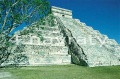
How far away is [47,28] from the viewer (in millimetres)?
21219

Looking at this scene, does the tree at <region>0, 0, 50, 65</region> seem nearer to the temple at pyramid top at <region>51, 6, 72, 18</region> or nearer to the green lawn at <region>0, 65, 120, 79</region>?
the green lawn at <region>0, 65, 120, 79</region>

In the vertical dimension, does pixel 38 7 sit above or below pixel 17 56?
above

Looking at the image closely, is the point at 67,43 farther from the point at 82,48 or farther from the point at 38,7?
the point at 38,7

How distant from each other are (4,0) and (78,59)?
31.9ft

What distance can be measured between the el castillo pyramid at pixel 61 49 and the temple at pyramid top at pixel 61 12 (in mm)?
Answer: 3664

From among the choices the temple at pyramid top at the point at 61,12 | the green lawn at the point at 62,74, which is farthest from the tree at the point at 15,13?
the temple at pyramid top at the point at 61,12

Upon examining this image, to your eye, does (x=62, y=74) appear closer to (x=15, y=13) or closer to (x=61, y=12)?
(x=15, y=13)

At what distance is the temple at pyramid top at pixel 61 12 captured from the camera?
85.7ft

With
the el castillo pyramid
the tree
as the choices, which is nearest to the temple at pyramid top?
the el castillo pyramid

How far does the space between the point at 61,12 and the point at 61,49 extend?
830 centimetres

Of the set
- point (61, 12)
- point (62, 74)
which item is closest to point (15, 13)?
point (62, 74)

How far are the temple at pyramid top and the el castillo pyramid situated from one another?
3.66 metres

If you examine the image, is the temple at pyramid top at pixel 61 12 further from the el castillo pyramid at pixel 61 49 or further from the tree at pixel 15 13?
the tree at pixel 15 13

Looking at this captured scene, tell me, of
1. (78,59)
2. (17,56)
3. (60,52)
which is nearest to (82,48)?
(78,59)
